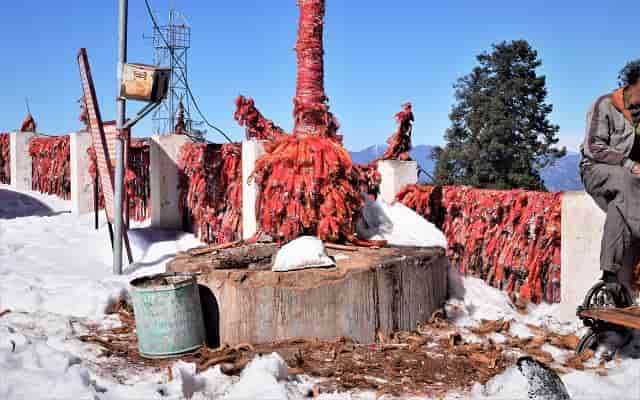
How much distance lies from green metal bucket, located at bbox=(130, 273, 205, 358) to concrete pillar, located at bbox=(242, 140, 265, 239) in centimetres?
283

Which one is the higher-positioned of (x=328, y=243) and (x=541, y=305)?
(x=328, y=243)

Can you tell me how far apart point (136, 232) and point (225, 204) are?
5.34 feet

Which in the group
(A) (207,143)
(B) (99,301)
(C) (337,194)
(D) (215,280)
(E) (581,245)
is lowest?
(B) (99,301)

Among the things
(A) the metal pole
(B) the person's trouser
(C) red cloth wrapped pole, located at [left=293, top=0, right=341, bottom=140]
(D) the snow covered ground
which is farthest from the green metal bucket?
(A) the metal pole

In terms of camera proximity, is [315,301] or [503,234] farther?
[503,234]

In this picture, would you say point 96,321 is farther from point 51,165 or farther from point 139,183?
point 51,165

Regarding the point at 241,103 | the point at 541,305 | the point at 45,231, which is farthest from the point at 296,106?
the point at 45,231

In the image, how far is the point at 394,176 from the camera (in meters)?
7.38

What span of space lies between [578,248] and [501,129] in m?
22.5

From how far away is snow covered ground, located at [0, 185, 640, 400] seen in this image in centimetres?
346

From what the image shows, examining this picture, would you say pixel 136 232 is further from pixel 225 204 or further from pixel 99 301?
pixel 99 301

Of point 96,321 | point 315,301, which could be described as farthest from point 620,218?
point 96,321

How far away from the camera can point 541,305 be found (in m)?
5.41

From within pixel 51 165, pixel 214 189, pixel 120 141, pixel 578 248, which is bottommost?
pixel 578 248
